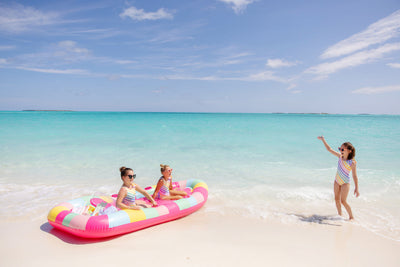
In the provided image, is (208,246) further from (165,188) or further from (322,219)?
(322,219)

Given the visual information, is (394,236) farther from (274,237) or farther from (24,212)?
→ (24,212)

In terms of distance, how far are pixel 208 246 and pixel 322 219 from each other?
2.20 m

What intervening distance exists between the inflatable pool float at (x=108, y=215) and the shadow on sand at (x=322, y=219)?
70.4 inches

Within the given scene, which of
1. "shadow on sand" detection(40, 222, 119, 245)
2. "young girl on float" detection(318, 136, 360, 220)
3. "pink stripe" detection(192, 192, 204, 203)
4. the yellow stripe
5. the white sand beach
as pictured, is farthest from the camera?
"pink stripe" detection(192, 192, 204, 203)

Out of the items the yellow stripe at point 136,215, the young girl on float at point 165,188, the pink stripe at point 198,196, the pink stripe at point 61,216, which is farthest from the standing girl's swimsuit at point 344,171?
the pink stripe at point 61,216

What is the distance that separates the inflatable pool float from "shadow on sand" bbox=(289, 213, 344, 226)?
1787 mm

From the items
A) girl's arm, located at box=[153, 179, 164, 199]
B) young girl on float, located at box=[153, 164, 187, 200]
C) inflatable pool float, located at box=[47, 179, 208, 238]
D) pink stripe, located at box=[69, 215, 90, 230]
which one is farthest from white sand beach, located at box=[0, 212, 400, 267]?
girl's arm, located at box=[153, 179, 164, 199]

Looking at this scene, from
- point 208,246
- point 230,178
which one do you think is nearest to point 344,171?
point 208,246

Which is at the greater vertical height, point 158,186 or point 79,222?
point 158,186

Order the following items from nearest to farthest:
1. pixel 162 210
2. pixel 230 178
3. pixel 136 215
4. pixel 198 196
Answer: pixel 136 215
pixel 162 210
pixel 198 196
pixel 230 178

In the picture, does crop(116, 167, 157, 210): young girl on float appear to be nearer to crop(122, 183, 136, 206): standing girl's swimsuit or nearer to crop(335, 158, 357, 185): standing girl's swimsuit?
crop(122, 183, 136, 206): standing girl's swimsuit

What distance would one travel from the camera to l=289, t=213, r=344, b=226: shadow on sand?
13.2 feet

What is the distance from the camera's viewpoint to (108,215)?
135 inches

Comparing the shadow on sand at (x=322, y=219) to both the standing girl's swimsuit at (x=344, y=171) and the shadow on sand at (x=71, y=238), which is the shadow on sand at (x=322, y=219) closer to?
the standing girl's swimsuit at (x=344, y=171)
